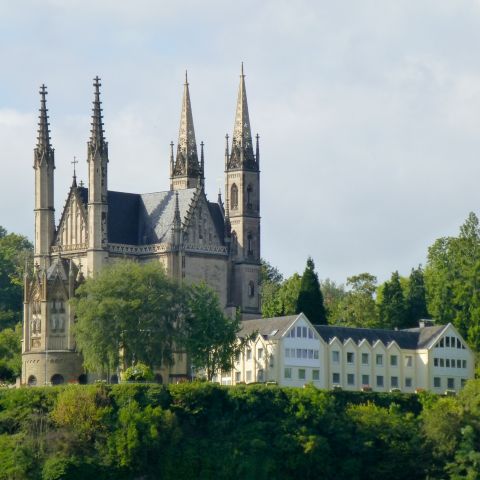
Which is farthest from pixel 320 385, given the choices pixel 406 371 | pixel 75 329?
pixel 75 329

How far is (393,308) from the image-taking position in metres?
166

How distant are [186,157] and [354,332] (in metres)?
18.9

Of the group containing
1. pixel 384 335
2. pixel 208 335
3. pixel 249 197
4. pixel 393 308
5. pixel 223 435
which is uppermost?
pixel 249 197

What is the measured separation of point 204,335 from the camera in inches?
5674

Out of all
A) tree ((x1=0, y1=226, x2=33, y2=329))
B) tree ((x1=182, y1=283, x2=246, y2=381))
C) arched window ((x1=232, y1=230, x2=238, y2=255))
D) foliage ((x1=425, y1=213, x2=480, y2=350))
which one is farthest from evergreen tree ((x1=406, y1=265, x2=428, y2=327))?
tree ((x1=0, y1=226, x2=33, y2=329))

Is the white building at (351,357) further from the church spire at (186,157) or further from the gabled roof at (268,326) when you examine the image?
the church spire at (186,157)

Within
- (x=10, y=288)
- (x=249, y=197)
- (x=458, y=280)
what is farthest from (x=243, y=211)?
(x=10, y=288)

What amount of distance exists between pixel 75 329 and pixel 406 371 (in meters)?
22.4

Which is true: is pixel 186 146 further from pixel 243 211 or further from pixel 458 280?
pixel 458 280

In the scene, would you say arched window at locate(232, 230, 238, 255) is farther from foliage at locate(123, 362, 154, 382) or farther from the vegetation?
the vegetation

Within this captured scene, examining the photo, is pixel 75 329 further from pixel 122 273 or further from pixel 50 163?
pixel 50 163

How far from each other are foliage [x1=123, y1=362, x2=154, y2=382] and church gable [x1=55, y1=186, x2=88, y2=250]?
15.6 metres

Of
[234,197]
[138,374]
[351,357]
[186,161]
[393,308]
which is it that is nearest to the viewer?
[138,374]

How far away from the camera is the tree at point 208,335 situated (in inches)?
5679
